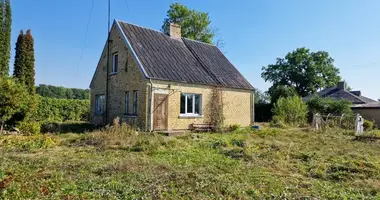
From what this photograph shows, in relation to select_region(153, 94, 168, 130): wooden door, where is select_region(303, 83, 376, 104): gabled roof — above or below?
above

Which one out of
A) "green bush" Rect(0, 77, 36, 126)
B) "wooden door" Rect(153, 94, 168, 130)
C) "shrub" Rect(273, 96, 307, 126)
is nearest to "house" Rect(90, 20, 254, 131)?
"wooden door" Rect(153, 94, 168, 130)

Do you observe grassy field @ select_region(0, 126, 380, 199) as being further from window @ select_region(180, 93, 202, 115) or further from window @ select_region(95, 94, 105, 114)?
window @ select_region(95, 94, 105, 114)

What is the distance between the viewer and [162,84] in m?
15.6

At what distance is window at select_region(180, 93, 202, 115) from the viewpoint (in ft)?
54.7

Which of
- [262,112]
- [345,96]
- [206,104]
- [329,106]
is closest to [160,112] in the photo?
[206,104]

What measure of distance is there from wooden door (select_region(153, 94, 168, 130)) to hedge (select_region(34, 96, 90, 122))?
10352mm

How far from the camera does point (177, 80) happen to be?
52.5 feet

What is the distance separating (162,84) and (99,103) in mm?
6599

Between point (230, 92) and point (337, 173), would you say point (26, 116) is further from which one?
point (337, 173)

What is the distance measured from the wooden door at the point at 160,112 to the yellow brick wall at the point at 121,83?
543 mm

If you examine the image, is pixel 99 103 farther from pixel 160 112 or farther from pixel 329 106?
pixel 329 106

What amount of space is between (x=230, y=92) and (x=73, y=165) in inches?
525

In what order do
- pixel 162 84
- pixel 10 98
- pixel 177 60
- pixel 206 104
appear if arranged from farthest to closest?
pixel 177 60
pixel 206 104
pixel 162 84
pixel 10 98

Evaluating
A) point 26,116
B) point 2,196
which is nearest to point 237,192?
point 2,196
